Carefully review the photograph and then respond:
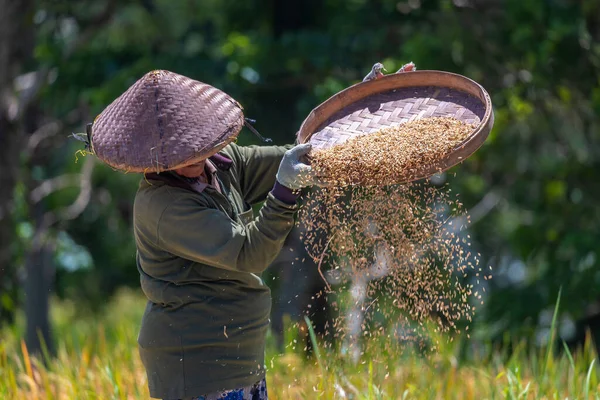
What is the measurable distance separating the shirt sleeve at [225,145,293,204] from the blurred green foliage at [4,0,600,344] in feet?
8.72

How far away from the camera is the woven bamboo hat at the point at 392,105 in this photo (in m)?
2.74

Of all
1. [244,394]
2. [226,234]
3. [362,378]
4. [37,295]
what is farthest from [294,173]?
[37,295]

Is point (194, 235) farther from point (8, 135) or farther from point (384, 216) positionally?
point (8, 135)

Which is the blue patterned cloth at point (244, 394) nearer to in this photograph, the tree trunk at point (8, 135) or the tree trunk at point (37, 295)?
the tree trunk at point (8, 135)

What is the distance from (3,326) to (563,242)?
426cm

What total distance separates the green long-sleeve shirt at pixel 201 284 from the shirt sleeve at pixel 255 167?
0.22 m

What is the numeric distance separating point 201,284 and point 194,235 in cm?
19

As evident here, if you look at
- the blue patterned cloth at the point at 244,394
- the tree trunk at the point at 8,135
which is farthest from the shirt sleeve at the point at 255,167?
the tree trunk at the point at 8,135

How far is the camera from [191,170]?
7.68ft

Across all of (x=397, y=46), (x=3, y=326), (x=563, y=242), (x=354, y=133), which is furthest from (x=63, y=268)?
(x=354, y=133)

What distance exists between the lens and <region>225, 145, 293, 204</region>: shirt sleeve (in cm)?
268

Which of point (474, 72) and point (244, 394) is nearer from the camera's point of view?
point (244, 394)

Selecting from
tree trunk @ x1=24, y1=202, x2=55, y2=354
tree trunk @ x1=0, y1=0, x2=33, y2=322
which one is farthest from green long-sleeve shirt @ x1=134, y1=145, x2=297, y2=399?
tree trunk @ x1=24, y1=202, x2=55, y2=354

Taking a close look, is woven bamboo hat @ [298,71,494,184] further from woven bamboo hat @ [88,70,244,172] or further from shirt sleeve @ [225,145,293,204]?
woven bamboo hat @ [88,70,244,172]
